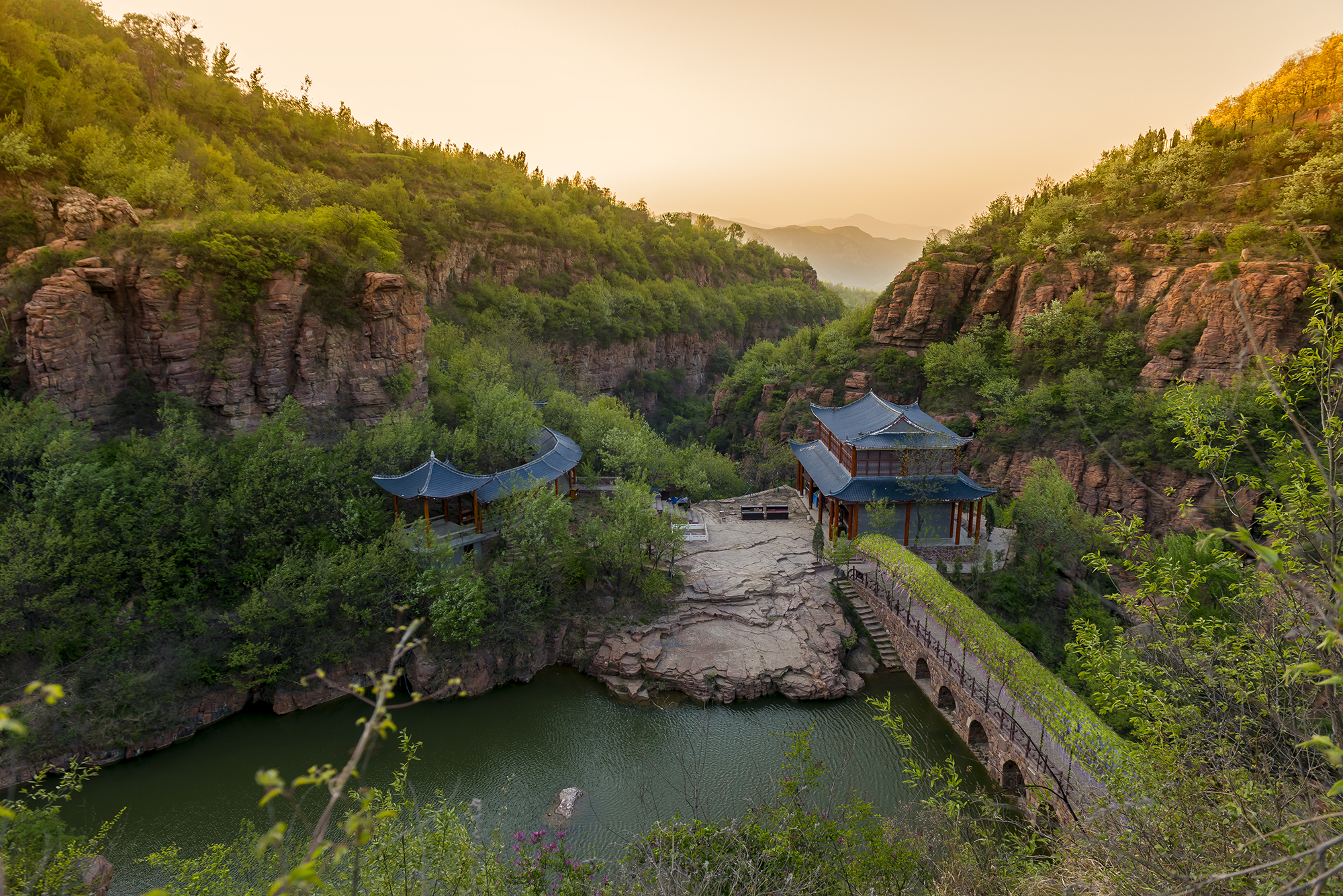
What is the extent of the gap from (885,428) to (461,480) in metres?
14.5

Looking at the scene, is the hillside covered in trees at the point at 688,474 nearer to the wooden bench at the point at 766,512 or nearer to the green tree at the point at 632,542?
the green tree at the point at 632,542

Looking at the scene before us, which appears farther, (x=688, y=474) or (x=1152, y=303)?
(x=1152, y=303)

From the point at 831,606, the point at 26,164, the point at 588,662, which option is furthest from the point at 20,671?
the point at 831,606

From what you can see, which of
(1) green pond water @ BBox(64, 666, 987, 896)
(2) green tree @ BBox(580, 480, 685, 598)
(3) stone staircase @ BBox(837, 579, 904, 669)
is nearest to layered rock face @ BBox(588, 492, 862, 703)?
(1) green pond water @ BBox(64, 666, 987, 896)

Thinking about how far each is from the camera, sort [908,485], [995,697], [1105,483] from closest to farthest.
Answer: [995,697] < [908,485] < [1105,483]

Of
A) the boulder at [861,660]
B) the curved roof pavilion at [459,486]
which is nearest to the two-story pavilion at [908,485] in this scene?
the boulder at [861,660]

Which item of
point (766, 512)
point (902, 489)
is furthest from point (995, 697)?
point (766, 512)

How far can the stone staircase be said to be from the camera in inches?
701

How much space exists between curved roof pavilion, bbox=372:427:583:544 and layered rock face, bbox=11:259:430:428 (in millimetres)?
5213

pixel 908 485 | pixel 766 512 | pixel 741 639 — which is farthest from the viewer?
pixel 766 512

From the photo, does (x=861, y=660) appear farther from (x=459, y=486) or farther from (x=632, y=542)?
(x=459, y=486)

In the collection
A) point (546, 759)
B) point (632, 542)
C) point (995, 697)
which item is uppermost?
point (632, 542)

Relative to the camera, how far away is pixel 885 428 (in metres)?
21.6

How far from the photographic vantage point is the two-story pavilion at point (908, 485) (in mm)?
21266
